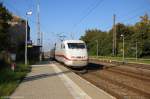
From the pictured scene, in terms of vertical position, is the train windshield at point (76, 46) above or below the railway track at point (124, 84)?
above

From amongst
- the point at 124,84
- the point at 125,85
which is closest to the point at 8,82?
the point at 125,85

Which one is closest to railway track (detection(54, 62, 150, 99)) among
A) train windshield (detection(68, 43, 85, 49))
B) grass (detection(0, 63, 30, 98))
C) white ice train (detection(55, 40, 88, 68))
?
Answer: white ice train (detection(55, 40, 88, 68))

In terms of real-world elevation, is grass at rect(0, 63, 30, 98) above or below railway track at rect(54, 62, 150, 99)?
above

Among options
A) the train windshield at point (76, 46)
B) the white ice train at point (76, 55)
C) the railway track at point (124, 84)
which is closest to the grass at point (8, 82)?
the railway track at point (124, 84)

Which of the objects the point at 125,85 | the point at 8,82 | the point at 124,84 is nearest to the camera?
the point at 8,82

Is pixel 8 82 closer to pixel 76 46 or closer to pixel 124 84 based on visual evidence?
pixel 124 84

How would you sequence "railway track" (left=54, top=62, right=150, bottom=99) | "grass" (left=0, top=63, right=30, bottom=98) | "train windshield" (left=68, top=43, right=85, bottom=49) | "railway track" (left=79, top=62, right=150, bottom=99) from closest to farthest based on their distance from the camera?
"grass" (left=0, top=63, right=30, bottom=98)
"railway track" (left=79, top=62, right=150, bottom=99)
"railway track" (left=54, top=62, right=150, bottom=99)
"train windshield" (left=68, top=43, right=85, bottom=49)

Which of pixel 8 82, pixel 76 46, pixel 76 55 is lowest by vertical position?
pixel 8 82

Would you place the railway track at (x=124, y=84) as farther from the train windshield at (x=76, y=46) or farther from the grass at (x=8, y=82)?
the grass at (x=8, y=82)

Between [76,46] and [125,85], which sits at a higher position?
[76,46]

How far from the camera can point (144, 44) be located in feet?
264

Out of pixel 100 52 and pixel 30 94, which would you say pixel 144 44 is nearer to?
pixel 100 52

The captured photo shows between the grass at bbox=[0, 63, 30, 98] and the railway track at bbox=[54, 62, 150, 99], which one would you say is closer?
the grass at bbox=[0, 63, 30, 98]

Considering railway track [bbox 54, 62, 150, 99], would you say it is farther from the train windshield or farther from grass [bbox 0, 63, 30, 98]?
grass [bbox 0, 63, 30, 98]
